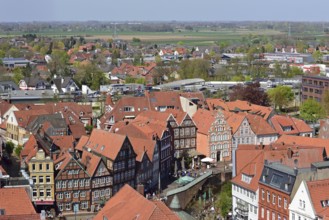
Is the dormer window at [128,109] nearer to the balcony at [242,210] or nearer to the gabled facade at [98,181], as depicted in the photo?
the gabled facade at [98,181]

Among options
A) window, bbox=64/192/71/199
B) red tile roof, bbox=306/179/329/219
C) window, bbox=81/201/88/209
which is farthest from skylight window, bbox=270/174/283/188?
window, bbox=64/192/71/199

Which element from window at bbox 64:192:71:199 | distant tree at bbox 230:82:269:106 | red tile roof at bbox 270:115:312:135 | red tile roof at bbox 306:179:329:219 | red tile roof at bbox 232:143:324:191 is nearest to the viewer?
red tile roof at bbox 306:179:329:219

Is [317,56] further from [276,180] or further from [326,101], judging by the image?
[276,180]

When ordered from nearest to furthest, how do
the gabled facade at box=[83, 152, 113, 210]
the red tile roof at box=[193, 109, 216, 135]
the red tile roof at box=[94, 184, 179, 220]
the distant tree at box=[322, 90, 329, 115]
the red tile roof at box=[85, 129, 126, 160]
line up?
the red tile roof at box=[94, 184, 179, 220], the gabled facade at box=[83, 152, 113, 210], the red tile roof at box=[85, 129, 126, 160], the red tile roof at box=[193, 109, 216, 135], the distant tree at box=[322, 90, 329, 115]

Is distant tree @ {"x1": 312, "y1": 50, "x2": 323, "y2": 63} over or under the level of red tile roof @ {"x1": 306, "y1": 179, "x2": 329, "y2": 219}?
under

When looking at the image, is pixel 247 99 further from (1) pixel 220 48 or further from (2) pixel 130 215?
(1) pixel 220 48

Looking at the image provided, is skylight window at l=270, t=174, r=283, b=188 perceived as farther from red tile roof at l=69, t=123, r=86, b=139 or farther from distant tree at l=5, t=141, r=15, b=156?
distant tree at l=5, t=141, r=15, b=156
